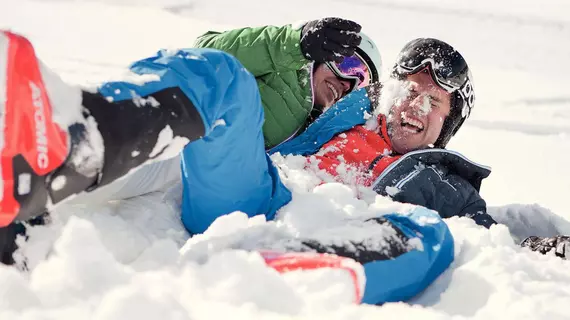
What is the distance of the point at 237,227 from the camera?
1.44 meters

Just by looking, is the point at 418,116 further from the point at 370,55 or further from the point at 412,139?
the point at 370,55

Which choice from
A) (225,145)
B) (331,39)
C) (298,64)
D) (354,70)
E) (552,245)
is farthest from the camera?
(354,70)

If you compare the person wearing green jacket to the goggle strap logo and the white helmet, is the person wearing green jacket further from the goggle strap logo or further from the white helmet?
the goggle strap logo

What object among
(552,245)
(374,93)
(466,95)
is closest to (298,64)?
(374,93)

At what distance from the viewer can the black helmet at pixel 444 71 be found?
2.39 m

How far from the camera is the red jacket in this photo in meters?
2.26

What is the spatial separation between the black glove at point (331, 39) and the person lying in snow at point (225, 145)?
27cm

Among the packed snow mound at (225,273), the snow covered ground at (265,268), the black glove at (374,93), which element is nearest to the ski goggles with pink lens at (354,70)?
the black glove at (374,93)

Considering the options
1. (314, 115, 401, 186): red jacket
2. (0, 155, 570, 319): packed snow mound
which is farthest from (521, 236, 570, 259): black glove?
(314, 115, 401, 186): red jacket

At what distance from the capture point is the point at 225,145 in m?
1.54

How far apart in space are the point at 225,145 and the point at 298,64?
40.0 inches

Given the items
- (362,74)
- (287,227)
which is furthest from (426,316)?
(362,74)

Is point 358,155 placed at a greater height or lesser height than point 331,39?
lesser

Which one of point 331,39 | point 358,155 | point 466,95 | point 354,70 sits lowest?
point 358,155
